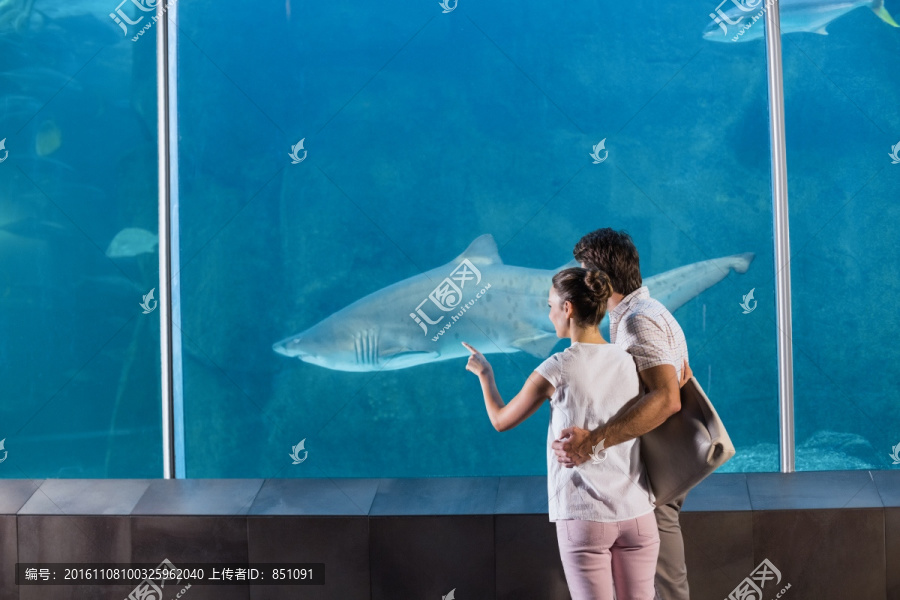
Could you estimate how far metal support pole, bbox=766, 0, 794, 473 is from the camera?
309cm

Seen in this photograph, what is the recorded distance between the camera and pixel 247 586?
2.70 meters

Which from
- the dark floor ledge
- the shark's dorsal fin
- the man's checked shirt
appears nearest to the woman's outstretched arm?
the man's checked shirt

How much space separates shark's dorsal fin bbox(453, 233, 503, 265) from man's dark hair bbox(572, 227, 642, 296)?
9.52 ft

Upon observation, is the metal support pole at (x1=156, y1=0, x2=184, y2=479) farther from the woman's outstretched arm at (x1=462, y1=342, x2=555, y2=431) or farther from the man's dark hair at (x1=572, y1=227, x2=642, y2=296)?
the man's dark hair at (x1=572, y1=227, x2=642, y2=296)

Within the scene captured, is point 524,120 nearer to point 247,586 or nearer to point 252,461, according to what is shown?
point 252,461

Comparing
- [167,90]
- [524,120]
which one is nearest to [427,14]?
[524,120]

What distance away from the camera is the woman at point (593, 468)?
1637 millimetres

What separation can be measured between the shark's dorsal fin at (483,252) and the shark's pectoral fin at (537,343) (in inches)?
26.1

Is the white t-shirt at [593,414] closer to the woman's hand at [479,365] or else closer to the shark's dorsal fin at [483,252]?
the woman's hand at [479,365]

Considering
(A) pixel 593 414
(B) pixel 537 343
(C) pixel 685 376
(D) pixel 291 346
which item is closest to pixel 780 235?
(C) pixel 685 376

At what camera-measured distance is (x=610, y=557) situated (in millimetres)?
1664

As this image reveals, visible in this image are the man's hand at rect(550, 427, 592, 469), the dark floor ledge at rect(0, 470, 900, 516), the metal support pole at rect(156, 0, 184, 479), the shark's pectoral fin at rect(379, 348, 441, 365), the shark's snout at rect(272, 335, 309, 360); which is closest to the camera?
the man's hand at rect(550, 427, 592, 469)

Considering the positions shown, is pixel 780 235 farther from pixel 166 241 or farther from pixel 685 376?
pixel 166 241

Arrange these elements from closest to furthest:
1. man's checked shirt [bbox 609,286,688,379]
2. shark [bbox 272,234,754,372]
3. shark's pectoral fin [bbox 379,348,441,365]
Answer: man's checked shirt [bbox 609,286,688,379] < shark [bbox 272,234,754,372] < shark's pectoral fin [bbox 379,348,441,365]
